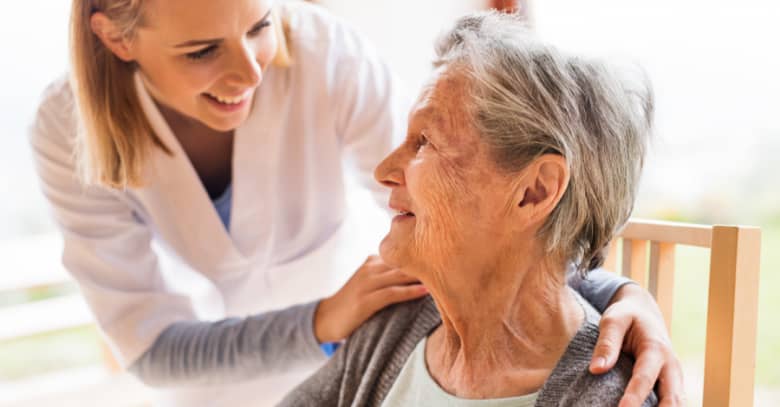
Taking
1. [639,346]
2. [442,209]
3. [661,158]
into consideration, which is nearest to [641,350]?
[639,346]

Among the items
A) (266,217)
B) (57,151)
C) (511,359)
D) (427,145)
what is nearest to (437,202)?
(427,145)

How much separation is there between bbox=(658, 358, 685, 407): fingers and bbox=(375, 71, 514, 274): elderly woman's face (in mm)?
295

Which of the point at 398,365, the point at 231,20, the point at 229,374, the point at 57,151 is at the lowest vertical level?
the point at 229,374

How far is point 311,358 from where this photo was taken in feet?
5.07

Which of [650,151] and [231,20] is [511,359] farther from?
[231,20]

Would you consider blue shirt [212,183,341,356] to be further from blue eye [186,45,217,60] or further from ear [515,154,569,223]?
ear [515,154,569,223]

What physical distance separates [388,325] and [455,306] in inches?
8.9

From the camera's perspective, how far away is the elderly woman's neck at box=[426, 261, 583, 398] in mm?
1135

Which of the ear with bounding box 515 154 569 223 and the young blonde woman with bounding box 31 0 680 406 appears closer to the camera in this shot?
the ear with bounding box 515 154 569 223

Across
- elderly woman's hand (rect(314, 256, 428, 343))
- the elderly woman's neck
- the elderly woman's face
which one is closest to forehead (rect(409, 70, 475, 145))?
the elderly woman's face

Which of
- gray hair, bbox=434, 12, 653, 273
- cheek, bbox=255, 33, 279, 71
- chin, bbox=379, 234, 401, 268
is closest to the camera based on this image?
gray hair, bbox=434, 12, 653, 273

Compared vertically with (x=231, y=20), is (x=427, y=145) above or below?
below

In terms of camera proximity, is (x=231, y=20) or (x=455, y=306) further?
(x=231, y=20)

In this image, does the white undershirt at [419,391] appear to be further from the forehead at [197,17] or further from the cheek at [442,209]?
the forehead at [197,17]
